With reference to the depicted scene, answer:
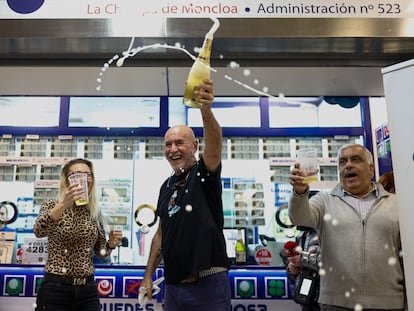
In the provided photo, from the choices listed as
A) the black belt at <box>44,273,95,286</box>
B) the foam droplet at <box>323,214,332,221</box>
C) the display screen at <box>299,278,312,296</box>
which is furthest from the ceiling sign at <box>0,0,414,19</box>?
the display screen at <box>299,278,312,296</box>

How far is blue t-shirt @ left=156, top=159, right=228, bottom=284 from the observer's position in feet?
7.07

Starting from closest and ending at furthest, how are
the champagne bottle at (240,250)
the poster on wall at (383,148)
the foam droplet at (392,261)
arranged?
1. the foam droplet at (392,261)
2. the champagne bottle at (240,250)
3. the poster on wall at (383,148)

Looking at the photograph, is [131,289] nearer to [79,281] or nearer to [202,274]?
[79,281]

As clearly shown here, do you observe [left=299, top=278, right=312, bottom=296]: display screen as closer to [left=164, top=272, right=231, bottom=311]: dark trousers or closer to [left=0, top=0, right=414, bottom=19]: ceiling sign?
[left=164, top=272, right=231, bottom=311]: dark trousers

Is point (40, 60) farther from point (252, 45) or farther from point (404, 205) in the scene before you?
point (404, 205)

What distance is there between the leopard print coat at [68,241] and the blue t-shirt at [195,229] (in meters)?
0.61

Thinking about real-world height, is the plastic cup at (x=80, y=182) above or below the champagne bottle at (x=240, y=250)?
above

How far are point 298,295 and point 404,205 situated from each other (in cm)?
102

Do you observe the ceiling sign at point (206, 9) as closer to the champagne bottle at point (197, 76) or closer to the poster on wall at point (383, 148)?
the champagne bottle at point (197, 76)

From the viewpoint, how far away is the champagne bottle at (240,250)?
4.20 m

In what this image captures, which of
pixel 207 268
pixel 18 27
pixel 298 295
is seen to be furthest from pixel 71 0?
pixel 298 295

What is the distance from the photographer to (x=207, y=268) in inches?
84.3

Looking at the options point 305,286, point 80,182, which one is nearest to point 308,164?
point 305,286

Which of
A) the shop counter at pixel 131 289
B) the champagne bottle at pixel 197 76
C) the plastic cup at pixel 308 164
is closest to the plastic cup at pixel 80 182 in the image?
the champagne bottle at pixel 197 76
